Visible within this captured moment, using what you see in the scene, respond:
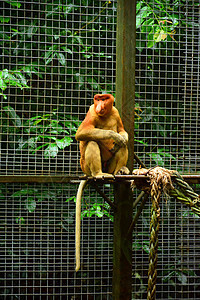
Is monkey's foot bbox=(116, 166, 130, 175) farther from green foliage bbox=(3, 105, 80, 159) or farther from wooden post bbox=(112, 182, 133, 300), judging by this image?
green foliage bbox=(3, 105, 80, 159)

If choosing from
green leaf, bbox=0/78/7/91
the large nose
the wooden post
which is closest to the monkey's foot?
the wooden post

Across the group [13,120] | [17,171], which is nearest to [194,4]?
[13,120]

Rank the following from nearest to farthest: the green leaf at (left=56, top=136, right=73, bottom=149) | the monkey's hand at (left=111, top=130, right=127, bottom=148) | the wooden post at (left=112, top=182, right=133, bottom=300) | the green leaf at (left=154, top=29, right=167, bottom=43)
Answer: the monkey's hand at (left=111, top=130, right=127, bottom=148), the wooden post at (left=112, top=182, right=133, bottom=300), the green leaf at (left=56, top=136, right=73, bottom=149), the green leaf at (left=154, top=29, right=167, bottom=43)

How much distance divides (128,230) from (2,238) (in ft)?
3.41

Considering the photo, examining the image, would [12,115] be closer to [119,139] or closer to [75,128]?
[75,128]

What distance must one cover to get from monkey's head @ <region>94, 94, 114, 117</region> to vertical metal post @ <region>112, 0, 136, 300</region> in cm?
13

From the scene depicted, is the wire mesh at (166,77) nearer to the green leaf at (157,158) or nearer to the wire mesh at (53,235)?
the green leaf at (157,158)

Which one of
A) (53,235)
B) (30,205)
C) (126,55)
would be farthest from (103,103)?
(53,235)

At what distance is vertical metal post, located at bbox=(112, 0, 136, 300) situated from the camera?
247 cm

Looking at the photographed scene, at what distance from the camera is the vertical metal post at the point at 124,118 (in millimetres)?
2469

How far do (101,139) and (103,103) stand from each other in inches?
9.8

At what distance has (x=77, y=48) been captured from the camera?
9.62 ft

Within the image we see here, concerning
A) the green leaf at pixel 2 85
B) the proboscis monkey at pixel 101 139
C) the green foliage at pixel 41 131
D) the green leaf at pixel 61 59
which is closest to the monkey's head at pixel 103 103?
the proboscis monkey at pixel 101 139

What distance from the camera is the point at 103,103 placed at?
2.41 meters
